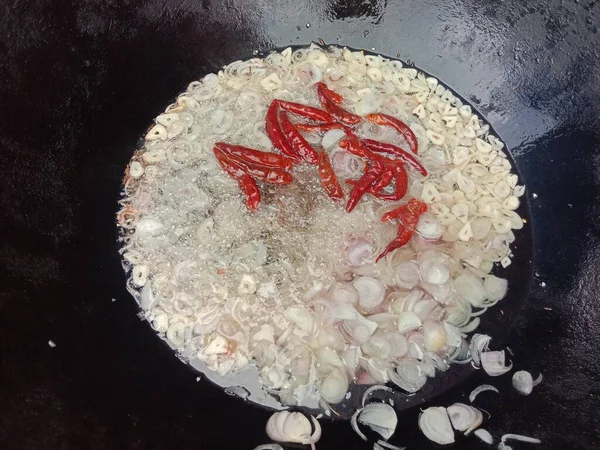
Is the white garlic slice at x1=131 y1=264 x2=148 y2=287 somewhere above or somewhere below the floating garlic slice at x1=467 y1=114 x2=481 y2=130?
below

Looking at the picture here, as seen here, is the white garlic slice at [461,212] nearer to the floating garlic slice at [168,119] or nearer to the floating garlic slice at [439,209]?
the floating garlic slice at [439,209]

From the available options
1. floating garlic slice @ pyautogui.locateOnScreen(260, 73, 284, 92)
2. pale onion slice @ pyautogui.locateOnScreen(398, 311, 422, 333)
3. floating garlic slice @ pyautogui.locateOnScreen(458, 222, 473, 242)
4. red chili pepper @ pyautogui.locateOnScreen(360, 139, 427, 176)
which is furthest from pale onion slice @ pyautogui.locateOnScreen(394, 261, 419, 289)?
floating garlic slice @ pyautogui.locateOnScreen(260, 73, 284, 92)

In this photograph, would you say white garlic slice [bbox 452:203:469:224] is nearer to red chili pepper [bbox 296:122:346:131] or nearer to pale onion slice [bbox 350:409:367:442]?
red chili pepper [bbox 296:122:346:131]

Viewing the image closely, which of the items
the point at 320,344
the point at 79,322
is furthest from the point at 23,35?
the point at 320,344

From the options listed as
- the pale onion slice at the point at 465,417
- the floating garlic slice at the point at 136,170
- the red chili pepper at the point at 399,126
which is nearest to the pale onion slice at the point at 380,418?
the pale onion slice at the point at 465,417

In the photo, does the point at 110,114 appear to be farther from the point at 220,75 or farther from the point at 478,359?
the point at 478,359
